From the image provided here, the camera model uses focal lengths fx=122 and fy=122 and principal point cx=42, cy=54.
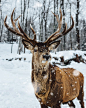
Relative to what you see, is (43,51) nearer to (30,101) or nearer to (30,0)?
(30,101)

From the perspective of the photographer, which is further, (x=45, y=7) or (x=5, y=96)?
(x=45, y=7)

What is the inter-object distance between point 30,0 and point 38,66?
2022 centimetres

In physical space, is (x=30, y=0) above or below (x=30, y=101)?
above

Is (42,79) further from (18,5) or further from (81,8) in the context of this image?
(18,5)

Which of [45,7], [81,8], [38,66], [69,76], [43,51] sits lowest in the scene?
[69,76]

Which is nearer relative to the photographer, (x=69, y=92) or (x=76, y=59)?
(x=69, y=92)

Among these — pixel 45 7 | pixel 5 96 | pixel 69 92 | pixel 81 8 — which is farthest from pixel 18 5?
pixel 69 92

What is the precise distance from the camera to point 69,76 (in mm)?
Result: 3266

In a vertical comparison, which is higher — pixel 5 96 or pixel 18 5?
pixel 18 5

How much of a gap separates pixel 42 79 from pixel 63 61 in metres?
8.31

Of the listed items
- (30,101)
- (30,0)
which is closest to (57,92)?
(30,101)

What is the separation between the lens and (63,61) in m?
10.9

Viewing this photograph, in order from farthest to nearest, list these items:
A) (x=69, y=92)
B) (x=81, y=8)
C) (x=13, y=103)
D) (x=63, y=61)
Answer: (x=81, y=8) → (x=63, y=61) → (x=13, y=103) → (x=69, y=92)

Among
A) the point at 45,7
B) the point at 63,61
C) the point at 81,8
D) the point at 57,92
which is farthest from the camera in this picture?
the point at 45,7
